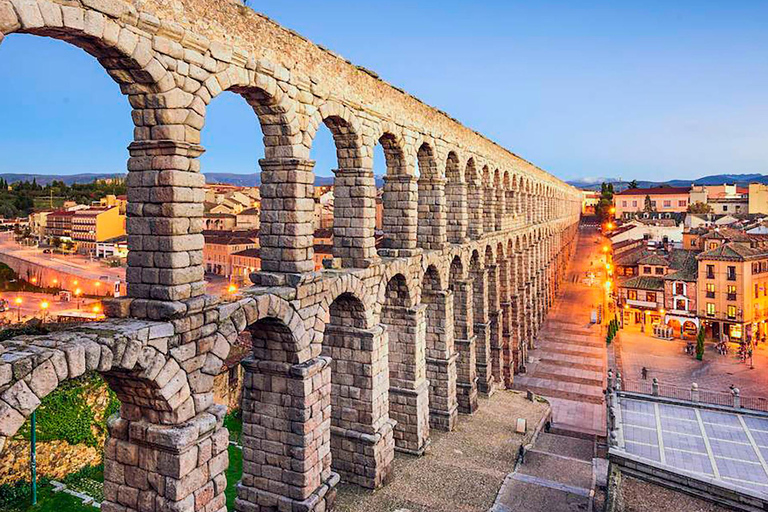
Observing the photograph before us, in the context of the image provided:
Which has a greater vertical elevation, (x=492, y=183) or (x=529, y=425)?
(x=492, y=183)

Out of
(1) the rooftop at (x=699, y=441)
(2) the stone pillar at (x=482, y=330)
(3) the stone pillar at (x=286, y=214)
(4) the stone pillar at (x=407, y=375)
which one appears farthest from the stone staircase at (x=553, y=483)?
(3) the stone pillar at (x=286, y=214)

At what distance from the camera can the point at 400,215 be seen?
69.8ft

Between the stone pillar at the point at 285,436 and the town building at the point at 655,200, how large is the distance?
121705mm

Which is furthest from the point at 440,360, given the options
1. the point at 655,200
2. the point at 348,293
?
the point at 655,200

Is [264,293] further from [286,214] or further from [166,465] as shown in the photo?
[166,465]

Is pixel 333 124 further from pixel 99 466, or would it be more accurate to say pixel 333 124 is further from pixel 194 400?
pixel 99 466

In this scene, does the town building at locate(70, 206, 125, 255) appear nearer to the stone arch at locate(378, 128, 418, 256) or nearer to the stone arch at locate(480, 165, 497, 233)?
the stone arch at locate(480, 165, 497, 233)

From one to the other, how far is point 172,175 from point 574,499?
58.3 feet

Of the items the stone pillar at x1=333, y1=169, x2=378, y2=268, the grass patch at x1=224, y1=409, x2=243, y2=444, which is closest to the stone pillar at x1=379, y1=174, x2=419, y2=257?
the stone pillar at x1=333, y1=169, x2=378, y2=268

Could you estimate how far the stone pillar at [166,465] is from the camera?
1030cm

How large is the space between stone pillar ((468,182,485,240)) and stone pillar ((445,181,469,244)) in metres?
2.58

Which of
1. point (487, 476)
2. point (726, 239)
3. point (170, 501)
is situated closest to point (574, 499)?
point (487, 476)

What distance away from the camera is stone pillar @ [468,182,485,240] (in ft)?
99.0

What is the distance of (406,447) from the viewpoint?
21.6m
